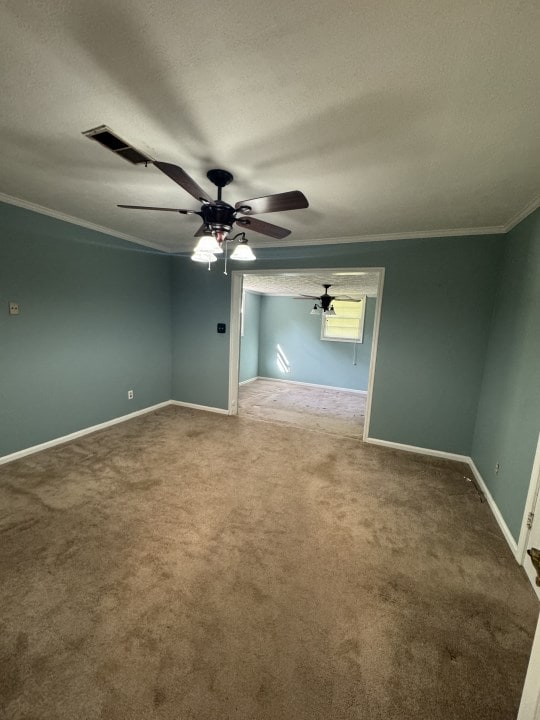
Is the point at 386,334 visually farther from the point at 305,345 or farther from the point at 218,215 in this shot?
the point at 305,345

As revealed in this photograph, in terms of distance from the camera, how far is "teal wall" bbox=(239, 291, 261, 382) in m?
6.76

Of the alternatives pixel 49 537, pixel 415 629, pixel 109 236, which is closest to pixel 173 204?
pixel 109 236

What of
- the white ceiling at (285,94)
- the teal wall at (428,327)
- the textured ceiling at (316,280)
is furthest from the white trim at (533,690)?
the textured ceiling at (316,280)

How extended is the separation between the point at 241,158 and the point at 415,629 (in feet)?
8.98

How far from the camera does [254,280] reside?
521 centimetres

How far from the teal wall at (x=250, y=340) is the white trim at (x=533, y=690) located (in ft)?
20.0

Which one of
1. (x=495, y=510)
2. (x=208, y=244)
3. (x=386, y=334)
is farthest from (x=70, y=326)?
(x=495, y=510)

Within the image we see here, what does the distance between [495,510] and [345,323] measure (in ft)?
16.1

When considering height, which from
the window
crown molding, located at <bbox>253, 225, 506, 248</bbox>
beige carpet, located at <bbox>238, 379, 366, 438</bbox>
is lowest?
beige carpet, located at <bbox>238, 379, 366, 438</bbox>

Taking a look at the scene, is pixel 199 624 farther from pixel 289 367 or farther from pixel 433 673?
pixel 289 367

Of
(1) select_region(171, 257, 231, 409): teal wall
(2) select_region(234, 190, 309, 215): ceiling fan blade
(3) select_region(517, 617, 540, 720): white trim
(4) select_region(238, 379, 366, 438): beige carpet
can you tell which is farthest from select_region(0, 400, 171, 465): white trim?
(3) select_region(517, 617, 540, 720): white trim

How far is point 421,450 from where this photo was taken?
3.38 metres

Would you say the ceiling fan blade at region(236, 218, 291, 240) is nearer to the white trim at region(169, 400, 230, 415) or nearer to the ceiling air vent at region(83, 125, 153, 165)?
the ceiling air vent at region(83, 125, 153, 165)

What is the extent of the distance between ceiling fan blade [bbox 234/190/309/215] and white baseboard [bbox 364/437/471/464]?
2913mm
